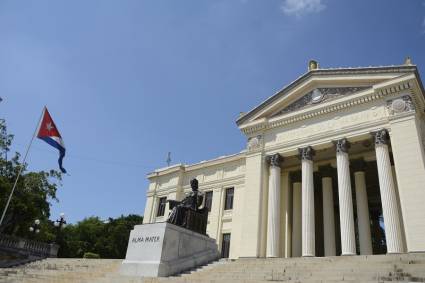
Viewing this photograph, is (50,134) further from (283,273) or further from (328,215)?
(328,215)

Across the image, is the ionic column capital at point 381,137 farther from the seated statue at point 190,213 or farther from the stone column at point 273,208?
the seated statue at point 190,213

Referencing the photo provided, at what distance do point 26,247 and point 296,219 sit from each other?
17.3 meters

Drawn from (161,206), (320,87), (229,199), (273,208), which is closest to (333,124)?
(320,87)

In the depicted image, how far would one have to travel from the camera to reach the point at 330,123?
67.6 feet

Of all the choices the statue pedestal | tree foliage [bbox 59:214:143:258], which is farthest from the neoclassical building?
tree foliage [bbox 59:214:143:258]

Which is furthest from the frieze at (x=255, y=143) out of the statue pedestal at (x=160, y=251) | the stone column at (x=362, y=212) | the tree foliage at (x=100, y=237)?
→ the tree foliage at (x=100, y=237)

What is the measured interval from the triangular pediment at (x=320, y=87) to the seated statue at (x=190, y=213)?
→ 10647mm

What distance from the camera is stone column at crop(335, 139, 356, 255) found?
1706cm

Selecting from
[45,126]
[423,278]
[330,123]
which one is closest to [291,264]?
[423,278]

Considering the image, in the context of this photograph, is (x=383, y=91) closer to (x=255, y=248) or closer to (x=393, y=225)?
(x=393, y=225)

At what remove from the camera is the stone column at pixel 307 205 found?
18.4 m

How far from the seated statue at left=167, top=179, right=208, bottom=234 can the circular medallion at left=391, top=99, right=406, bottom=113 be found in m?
11.2

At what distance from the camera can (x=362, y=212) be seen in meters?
19.6

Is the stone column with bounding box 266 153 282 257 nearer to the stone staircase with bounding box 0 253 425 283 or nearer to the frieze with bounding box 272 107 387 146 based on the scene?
the frieze with bounding box 272 107 387 146
